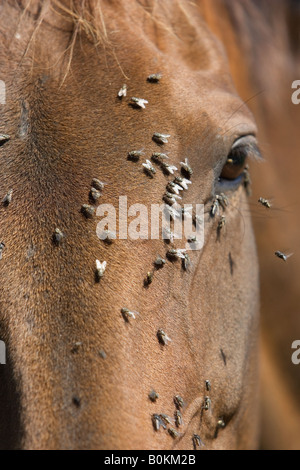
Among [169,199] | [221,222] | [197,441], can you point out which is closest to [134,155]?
[169,199]

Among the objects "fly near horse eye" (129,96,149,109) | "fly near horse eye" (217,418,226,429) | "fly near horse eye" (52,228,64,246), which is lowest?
"fly near horse eye" (217,418,226,429)

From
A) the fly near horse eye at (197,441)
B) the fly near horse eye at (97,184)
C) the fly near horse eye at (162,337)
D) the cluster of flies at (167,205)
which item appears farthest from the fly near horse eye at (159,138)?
the fly near horse eye at (197,441)

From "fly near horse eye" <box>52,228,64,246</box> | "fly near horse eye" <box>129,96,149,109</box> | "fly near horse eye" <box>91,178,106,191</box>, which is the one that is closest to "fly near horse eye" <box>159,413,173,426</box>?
"fly near horse eye" <box>52,228,64,246</box>

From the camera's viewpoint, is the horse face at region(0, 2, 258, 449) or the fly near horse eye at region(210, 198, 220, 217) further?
the fly near horse eye at region(210, 198, 220, 217)

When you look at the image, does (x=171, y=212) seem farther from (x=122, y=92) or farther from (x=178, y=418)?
(x=178, y=418)

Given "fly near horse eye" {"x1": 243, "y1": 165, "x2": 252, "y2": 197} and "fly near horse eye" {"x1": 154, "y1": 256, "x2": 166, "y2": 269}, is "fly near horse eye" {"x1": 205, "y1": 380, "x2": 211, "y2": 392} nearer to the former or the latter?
"fly near horse eye" {"x1": 154, "y1": 256, "x2": 166, "y2": 269}

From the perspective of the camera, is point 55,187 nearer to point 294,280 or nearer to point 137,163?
point 137,163

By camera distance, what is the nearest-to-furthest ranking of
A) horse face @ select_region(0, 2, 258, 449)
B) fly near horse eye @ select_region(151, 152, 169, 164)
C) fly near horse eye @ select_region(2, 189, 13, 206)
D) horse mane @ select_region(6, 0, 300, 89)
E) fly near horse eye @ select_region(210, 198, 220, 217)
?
1. horse face @ select_region(0, 2, 258, 449)
2. fly near horse eye @ select_region(2, 189, 13, 206)
3. fly near horse eye @ select_region(151, 152, 169, 164)
4. fly near horse eye @ select_region(210, 198, 220, 217)
5. horse mane @ select_region(6, 0, 300, 89)

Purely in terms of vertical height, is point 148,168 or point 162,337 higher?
point 148,168
